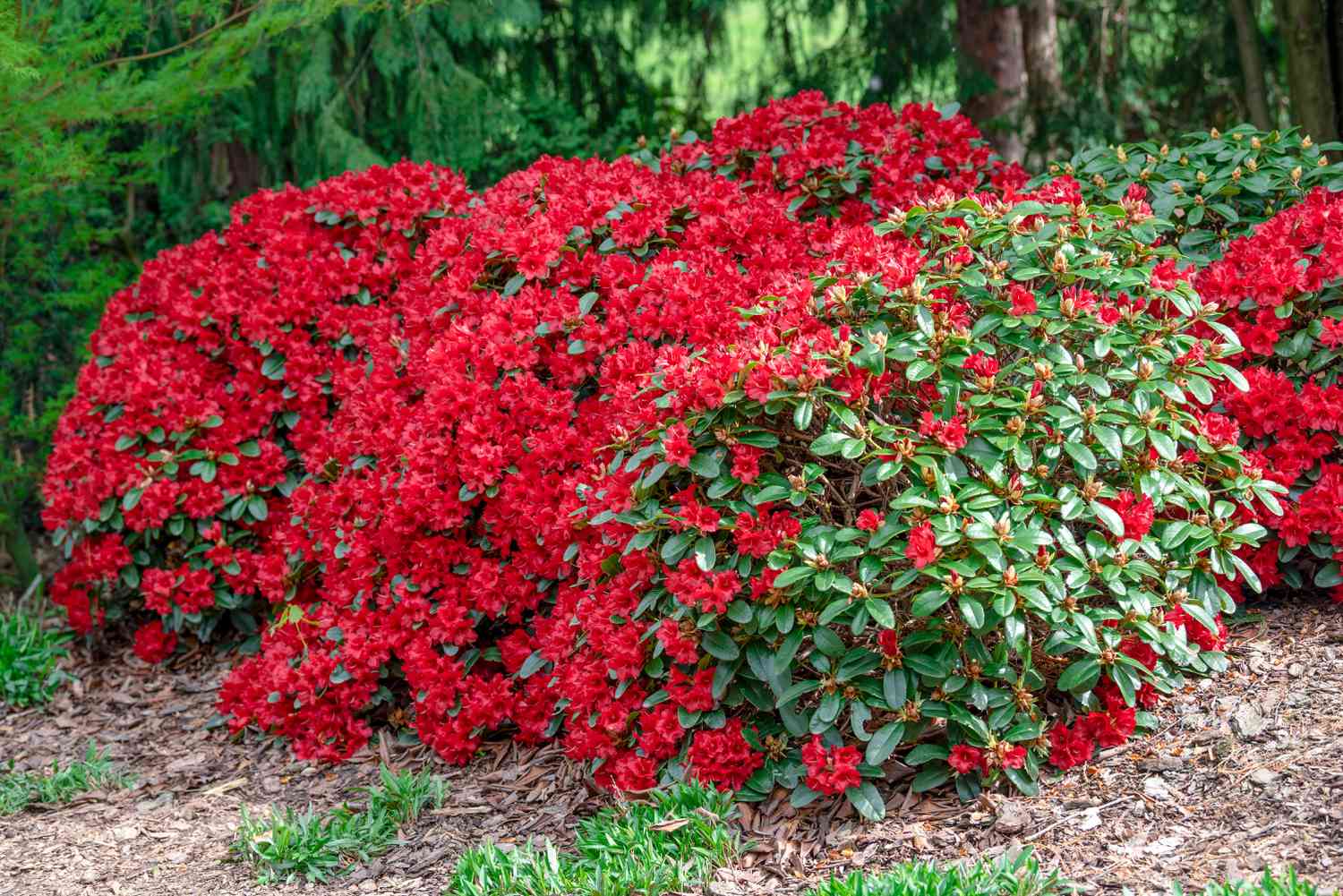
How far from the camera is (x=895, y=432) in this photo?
291cm

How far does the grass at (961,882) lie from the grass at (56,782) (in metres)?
2.35

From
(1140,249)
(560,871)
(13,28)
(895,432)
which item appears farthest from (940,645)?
(13,28)

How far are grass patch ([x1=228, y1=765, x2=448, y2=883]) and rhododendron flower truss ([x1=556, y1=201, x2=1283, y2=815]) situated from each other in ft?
2.11

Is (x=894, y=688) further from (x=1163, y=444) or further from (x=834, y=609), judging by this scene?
(x=1163, y=444)

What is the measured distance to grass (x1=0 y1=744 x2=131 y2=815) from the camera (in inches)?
146

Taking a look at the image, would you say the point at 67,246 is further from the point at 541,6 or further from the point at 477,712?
the point at 477,712

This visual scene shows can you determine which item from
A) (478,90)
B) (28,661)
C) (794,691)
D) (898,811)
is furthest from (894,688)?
(478,90)

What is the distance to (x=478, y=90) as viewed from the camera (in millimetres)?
5762

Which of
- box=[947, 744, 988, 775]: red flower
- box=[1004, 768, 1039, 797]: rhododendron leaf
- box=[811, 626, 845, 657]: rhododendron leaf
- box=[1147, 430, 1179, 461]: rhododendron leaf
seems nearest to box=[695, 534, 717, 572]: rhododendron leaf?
box=[811, 626, 845, 657]: rhododendron leaf

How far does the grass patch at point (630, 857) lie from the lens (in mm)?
2701

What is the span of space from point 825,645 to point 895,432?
0.51 metres

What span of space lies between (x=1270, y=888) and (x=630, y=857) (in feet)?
4.13

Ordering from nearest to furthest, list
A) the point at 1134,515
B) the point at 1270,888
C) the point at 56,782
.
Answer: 1. the point at 1270,888
2. the point at 1134,515
3. the point at 56,782

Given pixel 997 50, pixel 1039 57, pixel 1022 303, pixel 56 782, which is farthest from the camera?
pixel 1039 57
